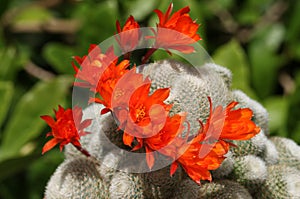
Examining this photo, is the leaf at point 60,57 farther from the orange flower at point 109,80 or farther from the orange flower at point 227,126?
the orange flower at point 227,126

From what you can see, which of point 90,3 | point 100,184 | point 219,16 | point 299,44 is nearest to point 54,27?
point 90,3

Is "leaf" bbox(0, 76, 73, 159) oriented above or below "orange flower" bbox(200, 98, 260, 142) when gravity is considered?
below

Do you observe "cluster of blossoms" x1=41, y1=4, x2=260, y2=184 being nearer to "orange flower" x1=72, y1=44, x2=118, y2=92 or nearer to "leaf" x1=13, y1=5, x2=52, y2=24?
"orange flower" x1=72, y1=44, x2=118, y2=92

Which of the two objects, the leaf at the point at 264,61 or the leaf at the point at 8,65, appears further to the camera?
the leaf at the point at 264,61

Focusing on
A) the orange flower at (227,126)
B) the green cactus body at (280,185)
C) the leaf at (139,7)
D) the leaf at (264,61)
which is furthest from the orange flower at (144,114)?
the leaf at (264,61)

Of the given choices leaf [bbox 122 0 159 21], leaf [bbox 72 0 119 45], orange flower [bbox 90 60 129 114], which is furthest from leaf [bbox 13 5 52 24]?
orange flower [bbox 90 60 129 114]

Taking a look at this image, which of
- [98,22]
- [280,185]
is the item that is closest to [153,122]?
[280,185]

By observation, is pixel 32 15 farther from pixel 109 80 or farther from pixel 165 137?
pixel 165 137

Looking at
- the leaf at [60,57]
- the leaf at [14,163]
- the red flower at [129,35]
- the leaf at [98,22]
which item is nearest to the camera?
the red flower at [129,35]
